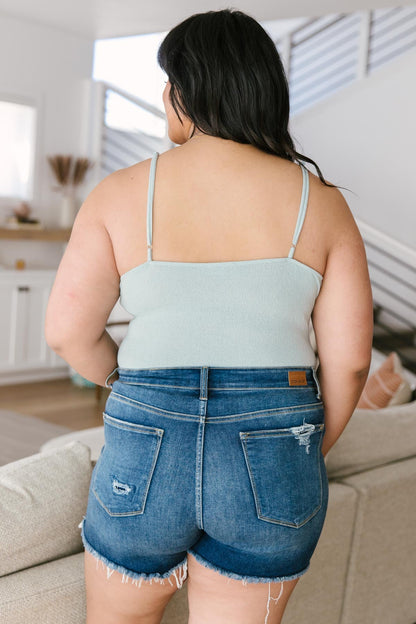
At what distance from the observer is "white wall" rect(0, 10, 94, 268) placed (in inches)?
219

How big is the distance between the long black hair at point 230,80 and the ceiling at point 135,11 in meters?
3.91

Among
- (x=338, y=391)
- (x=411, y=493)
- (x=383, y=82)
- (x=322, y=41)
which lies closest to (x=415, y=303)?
(x=383, y=82)

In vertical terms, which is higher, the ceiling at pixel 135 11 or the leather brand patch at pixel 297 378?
the ceiling at pixel 135 11

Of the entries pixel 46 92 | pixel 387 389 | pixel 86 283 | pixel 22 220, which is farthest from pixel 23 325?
pixel 86 283

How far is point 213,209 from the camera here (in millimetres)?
1031

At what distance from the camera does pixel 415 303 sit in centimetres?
564

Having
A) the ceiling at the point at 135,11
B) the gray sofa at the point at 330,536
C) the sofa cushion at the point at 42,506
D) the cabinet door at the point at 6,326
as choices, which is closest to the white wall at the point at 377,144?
the ceiling at the point at 135,11

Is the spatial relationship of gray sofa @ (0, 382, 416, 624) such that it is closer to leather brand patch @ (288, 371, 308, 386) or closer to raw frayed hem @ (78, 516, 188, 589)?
raw frayed hem @ (78, 516, 188, 589)

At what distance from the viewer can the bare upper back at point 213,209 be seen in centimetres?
103

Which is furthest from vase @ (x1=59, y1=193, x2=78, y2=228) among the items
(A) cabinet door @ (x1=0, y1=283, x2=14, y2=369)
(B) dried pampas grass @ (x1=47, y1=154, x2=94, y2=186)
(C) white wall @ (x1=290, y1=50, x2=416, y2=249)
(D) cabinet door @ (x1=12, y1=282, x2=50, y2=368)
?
(C) white wall @ (x1=290, y1=50, x2=416, y2=249)

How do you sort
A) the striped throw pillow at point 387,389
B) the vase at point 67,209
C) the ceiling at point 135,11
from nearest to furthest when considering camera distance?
1. the striped throw pillow at point 387,389
2. the ceiling at point 135,11
3. the vase at point 67,209

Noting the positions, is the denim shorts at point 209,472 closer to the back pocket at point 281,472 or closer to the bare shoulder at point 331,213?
the back pocket at point 281,472

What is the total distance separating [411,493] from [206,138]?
1.28 metres

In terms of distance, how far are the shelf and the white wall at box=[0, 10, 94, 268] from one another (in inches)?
9.8
